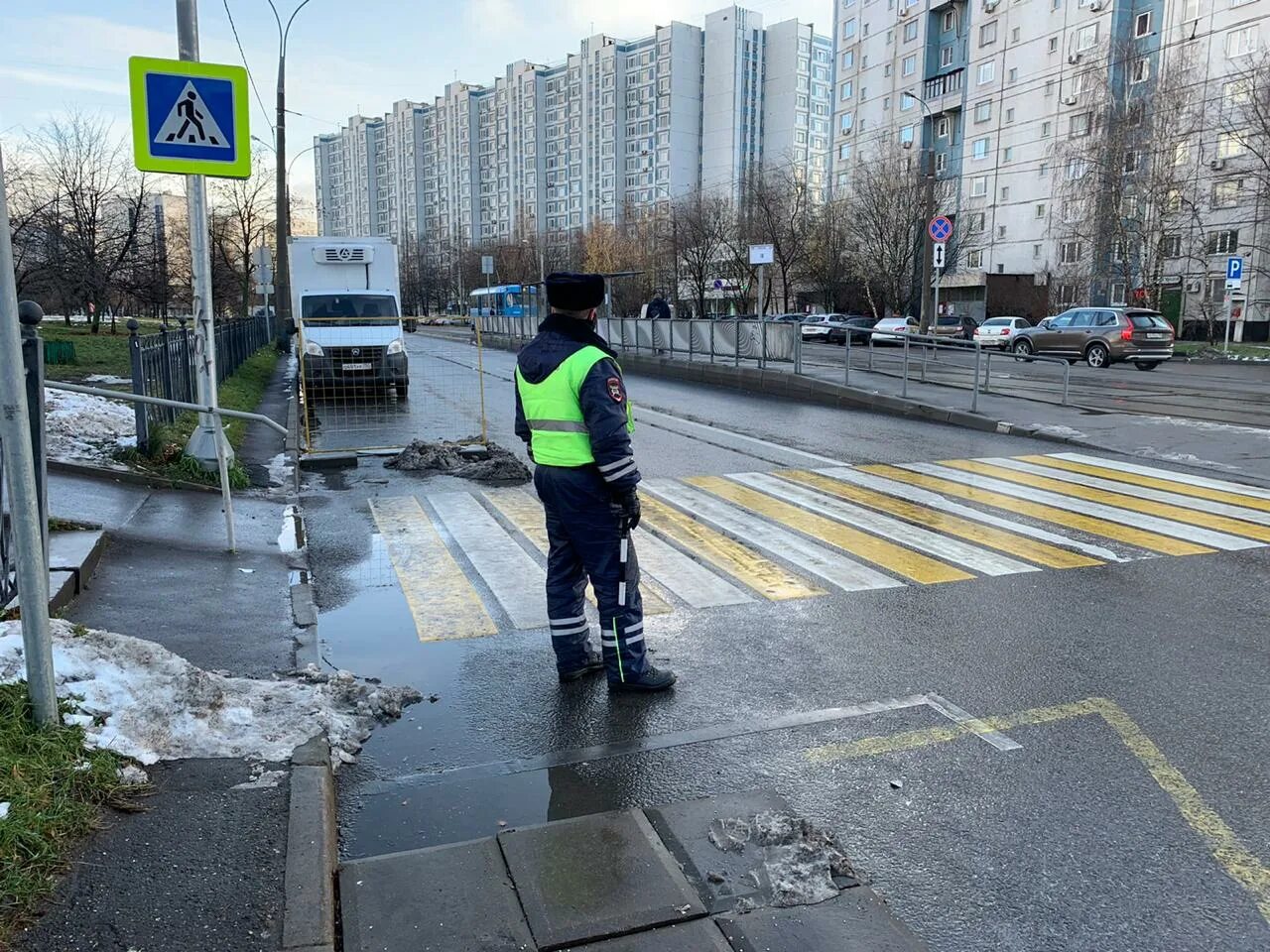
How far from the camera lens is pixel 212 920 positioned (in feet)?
9.09

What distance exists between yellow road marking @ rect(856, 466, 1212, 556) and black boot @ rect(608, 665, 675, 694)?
4.67 m

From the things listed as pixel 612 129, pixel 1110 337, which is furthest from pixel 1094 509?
pixel 612 129

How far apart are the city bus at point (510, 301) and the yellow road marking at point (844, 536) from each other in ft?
66.4

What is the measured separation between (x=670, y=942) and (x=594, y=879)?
1.25 ft

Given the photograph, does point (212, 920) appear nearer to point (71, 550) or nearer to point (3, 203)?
point (3, 203)

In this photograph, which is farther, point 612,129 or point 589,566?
point 612,129

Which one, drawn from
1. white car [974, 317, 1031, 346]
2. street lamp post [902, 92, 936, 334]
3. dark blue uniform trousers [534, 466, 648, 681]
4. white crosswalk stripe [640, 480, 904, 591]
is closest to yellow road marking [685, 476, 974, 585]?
white crosswalk stripe [640, 480, 904, 591]

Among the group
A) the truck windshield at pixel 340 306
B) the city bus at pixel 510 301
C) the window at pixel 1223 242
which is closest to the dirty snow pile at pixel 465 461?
the truck windshield at pixel 340 306

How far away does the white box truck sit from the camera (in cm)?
1567

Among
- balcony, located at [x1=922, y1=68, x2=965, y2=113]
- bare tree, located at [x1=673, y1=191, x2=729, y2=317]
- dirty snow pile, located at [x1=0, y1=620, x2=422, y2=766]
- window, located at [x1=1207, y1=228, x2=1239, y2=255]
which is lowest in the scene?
dirty snow pile, located at [x1=0, y1=620, x2=422, y2=766]

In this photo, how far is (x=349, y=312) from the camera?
19.8 meters

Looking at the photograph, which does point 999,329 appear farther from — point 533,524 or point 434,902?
point 434,902

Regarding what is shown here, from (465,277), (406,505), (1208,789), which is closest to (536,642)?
(1208,789)

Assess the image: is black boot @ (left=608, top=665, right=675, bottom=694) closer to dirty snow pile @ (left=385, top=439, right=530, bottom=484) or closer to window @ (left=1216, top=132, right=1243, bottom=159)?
dirty snow pile @ (left=385, top=439, right=530, bottom=484)
